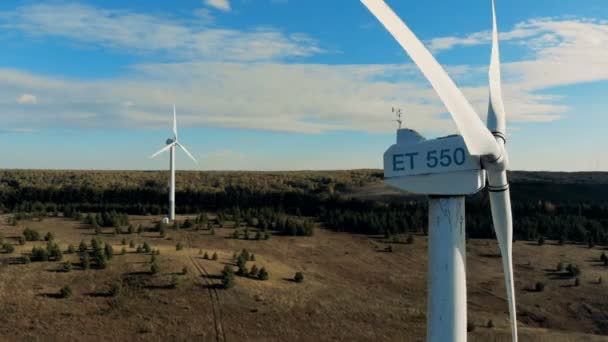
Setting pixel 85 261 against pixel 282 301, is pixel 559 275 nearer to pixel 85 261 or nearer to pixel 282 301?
pixel 282 301

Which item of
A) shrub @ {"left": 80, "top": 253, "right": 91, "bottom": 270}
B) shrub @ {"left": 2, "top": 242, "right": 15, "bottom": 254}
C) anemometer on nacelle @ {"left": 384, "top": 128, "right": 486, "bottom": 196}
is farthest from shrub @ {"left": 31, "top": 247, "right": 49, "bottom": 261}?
anemometer on nacelle @ {"left": 384, "top": 128, "right": 486, "bottom": 196}

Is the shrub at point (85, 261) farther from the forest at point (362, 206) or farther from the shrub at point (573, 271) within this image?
the shrub at point (573, 271)

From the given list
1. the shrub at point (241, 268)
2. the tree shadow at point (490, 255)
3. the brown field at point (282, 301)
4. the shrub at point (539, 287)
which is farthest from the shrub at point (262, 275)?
the tree shadow at point (490, 255)

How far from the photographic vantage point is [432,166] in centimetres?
1241

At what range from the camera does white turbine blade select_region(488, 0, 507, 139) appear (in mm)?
13484

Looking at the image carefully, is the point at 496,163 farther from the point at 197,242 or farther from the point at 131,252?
the point at 197,242

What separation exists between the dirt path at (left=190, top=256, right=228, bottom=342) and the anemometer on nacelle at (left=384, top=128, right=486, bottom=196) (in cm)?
1584

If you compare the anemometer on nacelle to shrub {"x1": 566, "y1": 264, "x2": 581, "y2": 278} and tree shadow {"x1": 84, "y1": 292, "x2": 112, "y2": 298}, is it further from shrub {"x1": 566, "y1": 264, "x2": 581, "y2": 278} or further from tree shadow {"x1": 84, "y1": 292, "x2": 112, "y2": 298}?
shrub {"x1": 566, "y1": 264, "x2": 581, "y2": 278}

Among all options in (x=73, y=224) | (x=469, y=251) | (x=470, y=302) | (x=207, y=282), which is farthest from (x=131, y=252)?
(x=469, y=251)

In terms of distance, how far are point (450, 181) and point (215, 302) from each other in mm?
20159

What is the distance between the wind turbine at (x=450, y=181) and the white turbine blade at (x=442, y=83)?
20mm

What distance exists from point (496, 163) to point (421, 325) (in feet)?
57.8

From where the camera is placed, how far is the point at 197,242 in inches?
1762

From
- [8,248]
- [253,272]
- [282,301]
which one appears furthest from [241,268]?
[8,248]
